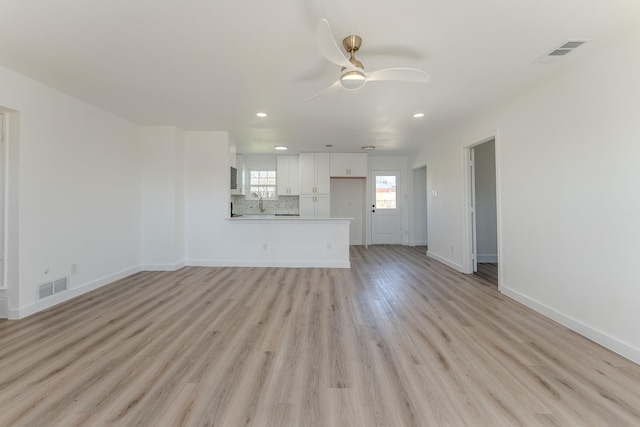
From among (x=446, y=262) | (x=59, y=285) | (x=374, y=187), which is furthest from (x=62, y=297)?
(x=374, y=187)

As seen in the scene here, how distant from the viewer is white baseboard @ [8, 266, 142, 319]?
2730 mm

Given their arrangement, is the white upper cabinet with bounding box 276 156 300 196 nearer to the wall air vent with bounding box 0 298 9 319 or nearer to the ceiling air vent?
the wall air vent with bounding box 0 298 9 319

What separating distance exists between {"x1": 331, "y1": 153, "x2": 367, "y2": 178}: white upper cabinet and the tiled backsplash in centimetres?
137

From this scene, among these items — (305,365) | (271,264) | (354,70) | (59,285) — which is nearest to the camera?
(305,365)

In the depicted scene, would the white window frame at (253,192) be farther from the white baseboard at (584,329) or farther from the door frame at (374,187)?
the white baseboard at (584,329)

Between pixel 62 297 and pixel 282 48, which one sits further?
pixel 62 297

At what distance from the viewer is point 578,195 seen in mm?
2467

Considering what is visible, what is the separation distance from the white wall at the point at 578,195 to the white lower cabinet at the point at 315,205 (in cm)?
378

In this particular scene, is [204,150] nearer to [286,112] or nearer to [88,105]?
[88,105]

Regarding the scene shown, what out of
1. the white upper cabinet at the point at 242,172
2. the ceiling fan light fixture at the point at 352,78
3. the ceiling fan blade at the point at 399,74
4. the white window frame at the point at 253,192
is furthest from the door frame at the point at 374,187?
the ceiling fan light fixture at the point at 352,78

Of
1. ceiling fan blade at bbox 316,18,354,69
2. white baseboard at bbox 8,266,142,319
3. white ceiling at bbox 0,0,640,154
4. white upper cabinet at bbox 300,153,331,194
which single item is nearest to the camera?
ceiling fan blade at bbox 316,18,354,69

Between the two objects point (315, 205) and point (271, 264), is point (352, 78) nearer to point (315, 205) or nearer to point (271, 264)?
point (271, 264)

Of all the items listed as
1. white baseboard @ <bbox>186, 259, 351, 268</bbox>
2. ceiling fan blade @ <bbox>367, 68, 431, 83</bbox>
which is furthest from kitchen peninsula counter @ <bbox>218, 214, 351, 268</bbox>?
ceiling fan blade @ <bbox>367, 68, 431, 83</bbox>

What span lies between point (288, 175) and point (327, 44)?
5122 millimetres
